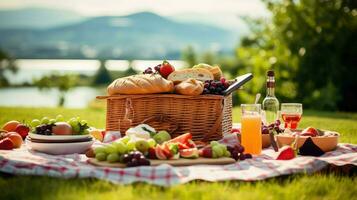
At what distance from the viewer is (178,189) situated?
299 cm

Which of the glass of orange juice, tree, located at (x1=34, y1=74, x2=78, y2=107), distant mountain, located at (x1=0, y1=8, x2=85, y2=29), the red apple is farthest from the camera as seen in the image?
distant mountain, located at (x1=0, y1=8, x2=85, y2=29)

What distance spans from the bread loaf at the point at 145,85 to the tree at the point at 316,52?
10.2 m

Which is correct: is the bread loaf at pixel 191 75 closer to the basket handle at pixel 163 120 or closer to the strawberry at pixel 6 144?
the basket handle at pixel 163 120

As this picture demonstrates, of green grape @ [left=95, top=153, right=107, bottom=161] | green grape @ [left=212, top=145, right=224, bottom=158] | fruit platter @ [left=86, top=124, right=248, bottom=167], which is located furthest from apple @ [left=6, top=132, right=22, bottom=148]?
green grape @ [left=212, top=145, right=224, bottom=158]

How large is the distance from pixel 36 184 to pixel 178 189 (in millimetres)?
815

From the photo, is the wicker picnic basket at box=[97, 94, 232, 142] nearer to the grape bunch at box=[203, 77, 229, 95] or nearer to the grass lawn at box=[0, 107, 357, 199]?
the grape bunch at box=[203, 77, 229, 95]

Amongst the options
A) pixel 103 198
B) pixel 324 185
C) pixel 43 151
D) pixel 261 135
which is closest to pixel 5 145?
pixel 43 151

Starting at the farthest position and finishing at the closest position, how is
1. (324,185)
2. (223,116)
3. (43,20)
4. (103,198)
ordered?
(43,20), (223,116), (324,185), (103,198)

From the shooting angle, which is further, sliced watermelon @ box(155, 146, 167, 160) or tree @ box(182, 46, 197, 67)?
tree @ box(182, 46, 197, 67)

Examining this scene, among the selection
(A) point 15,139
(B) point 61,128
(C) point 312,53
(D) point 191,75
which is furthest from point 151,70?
(C) point 312,53

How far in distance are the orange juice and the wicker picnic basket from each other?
1.40 ft

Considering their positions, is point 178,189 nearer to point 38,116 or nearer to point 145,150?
point 145,150

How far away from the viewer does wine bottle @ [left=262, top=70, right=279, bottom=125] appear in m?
4.42

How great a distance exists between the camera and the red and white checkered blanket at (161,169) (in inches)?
127
